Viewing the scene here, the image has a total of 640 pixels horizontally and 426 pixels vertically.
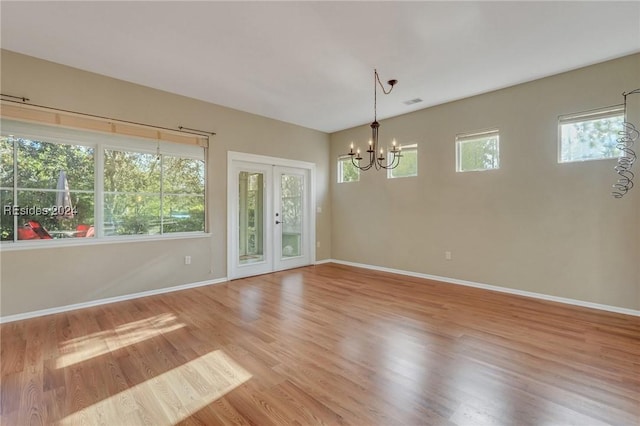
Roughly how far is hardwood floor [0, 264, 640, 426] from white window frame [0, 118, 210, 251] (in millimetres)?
851

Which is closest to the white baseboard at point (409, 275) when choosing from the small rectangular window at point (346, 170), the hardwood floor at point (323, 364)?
the hardwood floor at point (323, 364)

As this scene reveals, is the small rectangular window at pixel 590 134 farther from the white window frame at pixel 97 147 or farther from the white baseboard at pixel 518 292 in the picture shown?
the white window frame at pixel 97 147

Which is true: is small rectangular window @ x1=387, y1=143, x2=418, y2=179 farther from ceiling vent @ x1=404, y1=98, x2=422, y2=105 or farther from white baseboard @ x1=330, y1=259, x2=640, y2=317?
white baseboard @ x1=330, y1=259, x2=640, y2=317

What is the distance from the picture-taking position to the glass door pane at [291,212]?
19.0 ft

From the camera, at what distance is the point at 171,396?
6.15ft

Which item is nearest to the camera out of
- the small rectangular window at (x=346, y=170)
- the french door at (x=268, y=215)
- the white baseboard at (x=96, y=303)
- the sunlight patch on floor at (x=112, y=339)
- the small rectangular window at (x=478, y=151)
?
the sunlight patch on floor at (x=112, y=339)

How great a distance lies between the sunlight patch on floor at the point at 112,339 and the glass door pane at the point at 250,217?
2.05 meters

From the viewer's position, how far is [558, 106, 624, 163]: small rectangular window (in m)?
3.38

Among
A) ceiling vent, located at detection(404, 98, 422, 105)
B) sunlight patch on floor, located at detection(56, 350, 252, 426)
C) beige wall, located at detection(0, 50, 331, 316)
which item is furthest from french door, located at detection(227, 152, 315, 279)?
sunlight patch on floor, located at detection(56, 350, 252, 426)

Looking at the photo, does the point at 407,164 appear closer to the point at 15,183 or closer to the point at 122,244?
the point at 122,244

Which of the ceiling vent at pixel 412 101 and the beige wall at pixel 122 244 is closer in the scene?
the beige wall at pixel 122 244

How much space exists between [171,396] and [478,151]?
4828mm

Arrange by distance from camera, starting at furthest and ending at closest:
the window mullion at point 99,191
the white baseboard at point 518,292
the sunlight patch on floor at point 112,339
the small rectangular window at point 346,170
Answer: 1. the small rectangular window at point 346,170
2. the window mullion at point 99,191
3. the white baseboard at point 518,292
4. the sunlight patch on floor at point 112,339

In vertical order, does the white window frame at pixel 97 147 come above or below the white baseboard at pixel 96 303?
above
